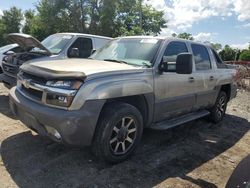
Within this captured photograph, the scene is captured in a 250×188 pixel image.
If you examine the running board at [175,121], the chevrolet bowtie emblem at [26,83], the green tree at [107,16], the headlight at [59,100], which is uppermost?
the green tree at [107,16]

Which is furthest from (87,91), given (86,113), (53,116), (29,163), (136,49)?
(136,49)

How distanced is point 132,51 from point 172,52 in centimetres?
71

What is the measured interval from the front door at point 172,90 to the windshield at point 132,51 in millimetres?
257

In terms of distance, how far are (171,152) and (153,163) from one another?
0.58 metres

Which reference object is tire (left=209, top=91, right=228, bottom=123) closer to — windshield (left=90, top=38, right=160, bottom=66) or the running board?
the running board

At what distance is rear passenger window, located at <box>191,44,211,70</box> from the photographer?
5984mm

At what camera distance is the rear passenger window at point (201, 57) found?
5.98 m

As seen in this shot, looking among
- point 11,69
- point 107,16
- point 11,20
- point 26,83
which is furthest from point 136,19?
point 26,83

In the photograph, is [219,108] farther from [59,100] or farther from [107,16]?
[107,16]

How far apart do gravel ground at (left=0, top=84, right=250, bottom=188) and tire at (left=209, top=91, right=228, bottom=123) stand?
0.80 meters

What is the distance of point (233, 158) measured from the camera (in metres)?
5.01

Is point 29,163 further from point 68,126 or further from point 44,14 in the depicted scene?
point 44,14

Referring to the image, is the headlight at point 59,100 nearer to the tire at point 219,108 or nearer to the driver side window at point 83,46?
the tire at point 219,108

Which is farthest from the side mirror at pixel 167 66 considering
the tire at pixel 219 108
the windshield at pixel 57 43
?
the windshield at pixel 57 43
